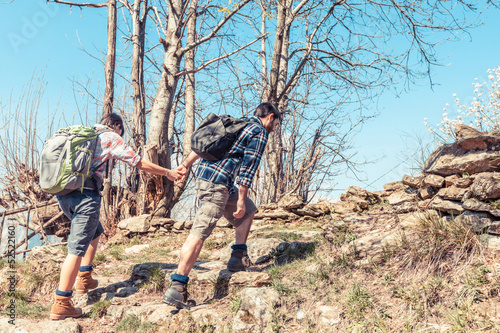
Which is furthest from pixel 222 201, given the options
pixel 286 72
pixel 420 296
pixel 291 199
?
pixel 286 72

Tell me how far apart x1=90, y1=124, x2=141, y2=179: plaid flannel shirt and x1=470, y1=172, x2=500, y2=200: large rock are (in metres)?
3.52

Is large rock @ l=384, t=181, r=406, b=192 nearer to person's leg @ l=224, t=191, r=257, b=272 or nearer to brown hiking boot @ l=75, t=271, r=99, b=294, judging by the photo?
person's leg @ l=224, t=191, r=257, b=272

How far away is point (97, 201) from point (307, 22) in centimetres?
800

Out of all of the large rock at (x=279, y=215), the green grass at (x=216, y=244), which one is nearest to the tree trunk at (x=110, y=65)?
the green grass at (x=216, y=244)

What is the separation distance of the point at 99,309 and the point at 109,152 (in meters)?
1.67

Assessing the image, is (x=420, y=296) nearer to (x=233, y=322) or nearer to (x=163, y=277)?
(x=233, y=322)

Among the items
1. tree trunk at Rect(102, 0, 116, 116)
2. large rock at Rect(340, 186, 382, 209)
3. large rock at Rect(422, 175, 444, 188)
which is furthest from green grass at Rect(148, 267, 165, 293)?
tree trunk at Rect(102, 0, 116, 116)

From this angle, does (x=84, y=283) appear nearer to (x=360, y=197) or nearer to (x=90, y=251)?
(x=90, y=251)

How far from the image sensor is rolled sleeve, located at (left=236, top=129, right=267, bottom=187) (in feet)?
11.7

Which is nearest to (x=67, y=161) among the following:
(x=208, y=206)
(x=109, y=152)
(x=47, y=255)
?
(x=109, y=152)

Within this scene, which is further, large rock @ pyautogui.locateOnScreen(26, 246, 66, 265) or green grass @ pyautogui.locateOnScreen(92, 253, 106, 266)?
green grass @ pyautogui.locateOnScreen(92, 253, 106, 266)

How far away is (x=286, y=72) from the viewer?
980 cm

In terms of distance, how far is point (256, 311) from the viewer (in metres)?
3.25

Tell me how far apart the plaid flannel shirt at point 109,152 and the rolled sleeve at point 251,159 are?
1.11 meters
